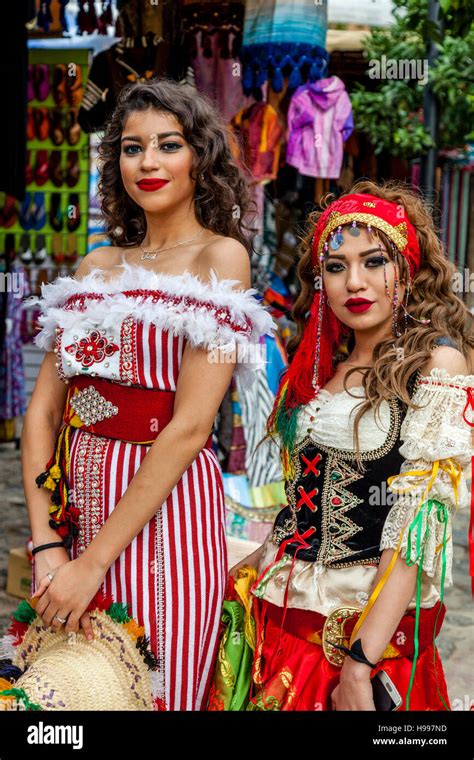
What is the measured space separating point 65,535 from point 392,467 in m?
0.79

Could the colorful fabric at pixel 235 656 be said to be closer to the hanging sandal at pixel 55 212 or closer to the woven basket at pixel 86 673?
the woven basket at pixel 86 673

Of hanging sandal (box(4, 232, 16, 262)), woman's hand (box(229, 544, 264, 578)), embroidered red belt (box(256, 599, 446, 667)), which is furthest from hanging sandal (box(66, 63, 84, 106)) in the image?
embroidered red belt (box(256, 599, 446, 667))

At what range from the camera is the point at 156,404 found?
2039mm

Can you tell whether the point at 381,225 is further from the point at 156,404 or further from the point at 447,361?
Answer: the point at 156,404

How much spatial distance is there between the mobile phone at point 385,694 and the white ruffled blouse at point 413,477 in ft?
0.56

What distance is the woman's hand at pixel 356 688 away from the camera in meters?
1.85

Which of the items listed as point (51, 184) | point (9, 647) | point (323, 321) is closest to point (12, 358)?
point (51, 184)

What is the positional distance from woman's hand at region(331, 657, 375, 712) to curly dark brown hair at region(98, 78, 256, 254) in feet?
3.50

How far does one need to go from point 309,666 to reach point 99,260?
113 centimetres

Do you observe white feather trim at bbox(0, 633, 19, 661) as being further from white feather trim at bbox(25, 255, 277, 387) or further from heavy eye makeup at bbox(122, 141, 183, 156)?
heavy eye makeup at bbox(122, 141, 183, 156)

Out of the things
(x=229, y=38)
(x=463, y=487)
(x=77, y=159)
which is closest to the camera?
(x=463, y=487)

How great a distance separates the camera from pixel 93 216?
789cm
